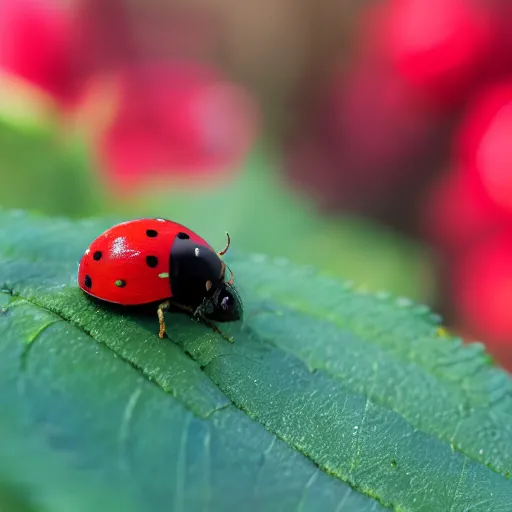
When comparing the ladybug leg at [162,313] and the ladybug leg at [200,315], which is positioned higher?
the ladybug leg at [162,313]

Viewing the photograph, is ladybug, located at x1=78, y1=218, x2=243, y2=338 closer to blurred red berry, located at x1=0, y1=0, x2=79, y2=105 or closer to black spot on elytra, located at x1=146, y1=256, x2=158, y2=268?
black spot on elytra, located at x1=146, y1=256, x2=158, y2=268

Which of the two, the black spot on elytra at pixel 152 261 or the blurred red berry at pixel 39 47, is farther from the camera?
the blurred red berry at pixel 39 47

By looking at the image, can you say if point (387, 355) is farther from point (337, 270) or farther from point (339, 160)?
point (339, 160)

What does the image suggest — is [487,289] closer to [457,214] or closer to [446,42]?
[457,214]

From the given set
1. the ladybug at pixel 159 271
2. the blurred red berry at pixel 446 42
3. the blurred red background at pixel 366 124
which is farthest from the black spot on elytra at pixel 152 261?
the blurred red berry at pixel 446 42

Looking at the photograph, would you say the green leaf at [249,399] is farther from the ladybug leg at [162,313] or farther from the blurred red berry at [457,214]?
the blurred red berry at [457,214]

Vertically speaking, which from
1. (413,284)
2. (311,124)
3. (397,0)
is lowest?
(413,284)

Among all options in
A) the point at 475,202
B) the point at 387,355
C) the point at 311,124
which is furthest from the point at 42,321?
the point at 311,124
